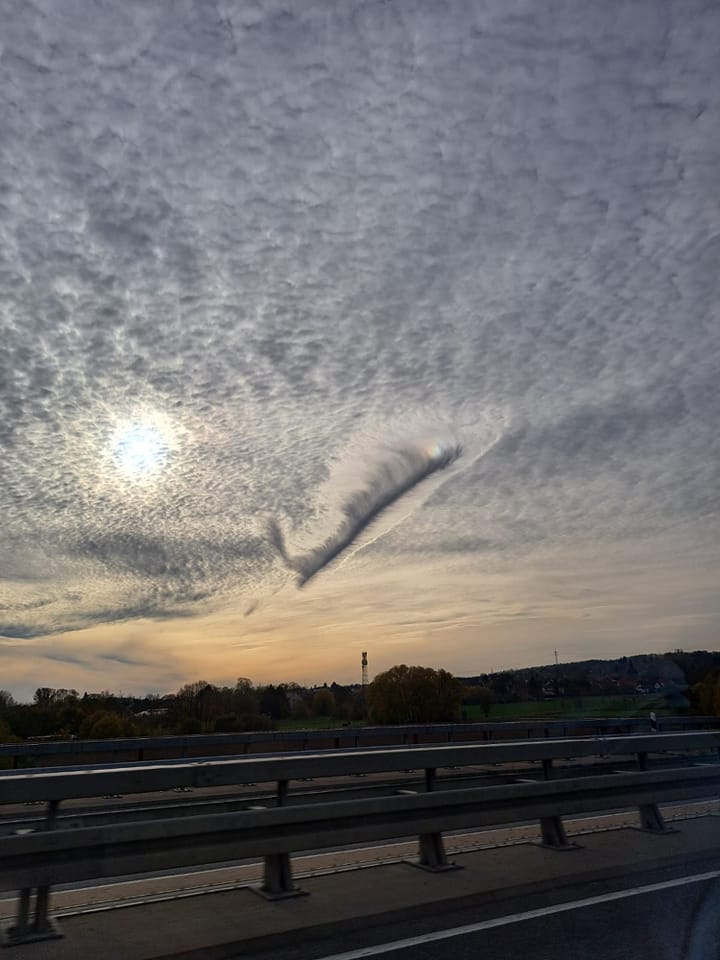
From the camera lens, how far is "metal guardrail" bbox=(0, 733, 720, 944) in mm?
5535

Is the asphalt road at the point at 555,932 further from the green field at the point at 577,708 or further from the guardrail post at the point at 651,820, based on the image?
the green field at the point at 577,708

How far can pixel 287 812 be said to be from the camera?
663 cm

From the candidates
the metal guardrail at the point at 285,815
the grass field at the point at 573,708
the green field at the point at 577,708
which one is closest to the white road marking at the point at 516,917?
the metal guardrail at the point at 285,815

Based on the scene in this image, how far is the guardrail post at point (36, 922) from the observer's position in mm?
5688

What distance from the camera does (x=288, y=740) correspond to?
728 inches

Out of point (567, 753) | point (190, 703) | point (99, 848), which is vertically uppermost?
point (190, 703)

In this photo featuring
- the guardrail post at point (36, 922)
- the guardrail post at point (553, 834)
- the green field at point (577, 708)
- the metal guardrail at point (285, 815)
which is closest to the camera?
the metal guardrail at point (285, 815)

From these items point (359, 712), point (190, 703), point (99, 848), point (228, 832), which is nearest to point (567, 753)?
point (228, 832)

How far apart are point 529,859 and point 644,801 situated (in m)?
1.73

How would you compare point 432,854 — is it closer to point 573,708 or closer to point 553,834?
point 553,834

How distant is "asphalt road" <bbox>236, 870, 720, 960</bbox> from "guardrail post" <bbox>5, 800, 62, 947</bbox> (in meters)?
1.42

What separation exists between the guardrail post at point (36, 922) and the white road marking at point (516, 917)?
6.41 ft

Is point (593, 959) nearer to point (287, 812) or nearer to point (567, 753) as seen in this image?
point (287, 812)

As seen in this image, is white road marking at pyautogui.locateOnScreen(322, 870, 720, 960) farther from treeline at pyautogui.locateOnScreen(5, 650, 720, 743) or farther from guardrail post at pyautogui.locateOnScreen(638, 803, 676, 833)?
treeline at pyautogui.locateOnScreen(5, 650, 720, 743)
